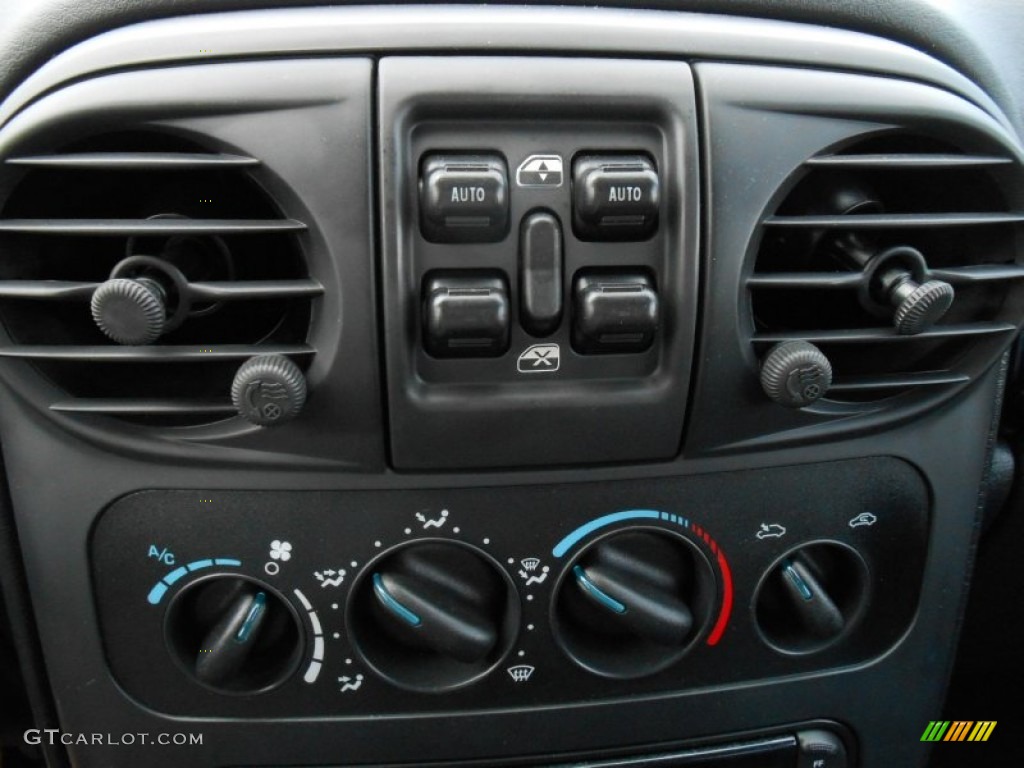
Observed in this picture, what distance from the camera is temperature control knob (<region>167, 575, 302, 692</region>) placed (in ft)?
2.35

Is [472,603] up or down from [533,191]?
down

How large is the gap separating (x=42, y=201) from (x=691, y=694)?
74 centimetres

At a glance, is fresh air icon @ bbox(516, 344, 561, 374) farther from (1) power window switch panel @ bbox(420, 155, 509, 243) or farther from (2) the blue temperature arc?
(2) the blue temperature arc

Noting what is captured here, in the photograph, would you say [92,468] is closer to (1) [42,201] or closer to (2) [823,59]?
(1) [42,201]

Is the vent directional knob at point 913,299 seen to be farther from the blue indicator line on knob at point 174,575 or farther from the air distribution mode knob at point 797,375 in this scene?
the blue indicator line on knob at point 174,575

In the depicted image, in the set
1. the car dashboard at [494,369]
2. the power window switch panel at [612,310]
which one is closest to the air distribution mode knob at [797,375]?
the car dashboard at [494,369]

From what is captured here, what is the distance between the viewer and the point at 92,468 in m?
0.69

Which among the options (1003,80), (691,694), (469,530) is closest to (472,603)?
(469,530)

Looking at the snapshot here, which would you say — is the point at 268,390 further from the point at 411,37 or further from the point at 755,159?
the point at 755,159

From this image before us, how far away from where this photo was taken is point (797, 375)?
64 cm

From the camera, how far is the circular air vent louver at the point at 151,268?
0.60 m

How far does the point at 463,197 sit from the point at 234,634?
1.43 feet

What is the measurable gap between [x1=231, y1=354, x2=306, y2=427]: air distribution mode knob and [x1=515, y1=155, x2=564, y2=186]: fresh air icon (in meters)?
0.23

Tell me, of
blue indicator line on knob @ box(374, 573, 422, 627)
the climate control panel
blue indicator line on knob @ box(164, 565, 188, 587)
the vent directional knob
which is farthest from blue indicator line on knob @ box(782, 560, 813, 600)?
blue indicator line on knob @ box(164, 565, 188, 587)
